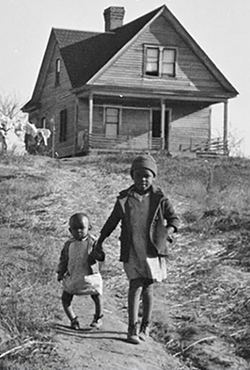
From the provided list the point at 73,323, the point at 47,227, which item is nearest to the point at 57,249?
the point at 47,227

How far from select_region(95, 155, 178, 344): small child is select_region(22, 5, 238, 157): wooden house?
23.5 metres

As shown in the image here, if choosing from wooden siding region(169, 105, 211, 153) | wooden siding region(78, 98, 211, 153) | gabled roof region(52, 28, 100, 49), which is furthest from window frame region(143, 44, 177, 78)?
gabled roof region(52, 28, 100, 49)

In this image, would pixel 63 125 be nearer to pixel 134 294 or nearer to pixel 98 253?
pixel 98 253

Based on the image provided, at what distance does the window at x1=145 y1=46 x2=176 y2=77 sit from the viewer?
33.5 m

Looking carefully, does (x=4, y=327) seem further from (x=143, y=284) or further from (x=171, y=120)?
(x=171, y=120)

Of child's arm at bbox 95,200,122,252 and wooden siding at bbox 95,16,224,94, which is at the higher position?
wooden siding at bbox 95,16,224,94

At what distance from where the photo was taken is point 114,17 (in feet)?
125

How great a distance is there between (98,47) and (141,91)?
4.64 metres

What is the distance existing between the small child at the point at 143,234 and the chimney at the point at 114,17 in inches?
1215

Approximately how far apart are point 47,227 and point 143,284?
6.51 metres

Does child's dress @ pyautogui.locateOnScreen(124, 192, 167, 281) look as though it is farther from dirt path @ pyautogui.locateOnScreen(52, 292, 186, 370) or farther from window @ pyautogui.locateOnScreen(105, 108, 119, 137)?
window @ pyautogui.locateOnScreen(105, 108, 119, 137)

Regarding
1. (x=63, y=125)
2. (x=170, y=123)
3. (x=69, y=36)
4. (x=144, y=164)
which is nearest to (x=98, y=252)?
(x=144, y=164)

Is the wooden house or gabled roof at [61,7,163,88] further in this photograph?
gabled roof at [61,7,163,88]

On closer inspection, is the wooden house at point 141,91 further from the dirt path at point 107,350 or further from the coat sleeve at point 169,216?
the coat sleeve at point 169,216
